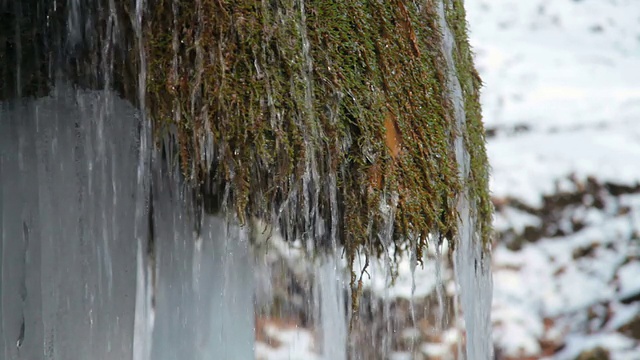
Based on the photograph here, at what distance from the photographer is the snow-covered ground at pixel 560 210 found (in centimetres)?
691

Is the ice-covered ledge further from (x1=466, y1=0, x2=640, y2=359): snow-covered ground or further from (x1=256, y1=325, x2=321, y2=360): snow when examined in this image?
(x1=466, y1=0, x2=640, y2=359): snow-covered ground

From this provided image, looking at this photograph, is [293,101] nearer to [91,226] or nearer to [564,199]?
[91,226]

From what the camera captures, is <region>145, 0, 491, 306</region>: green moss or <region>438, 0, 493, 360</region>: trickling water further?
<region>438, 0, 493, 360</region>: trickling water

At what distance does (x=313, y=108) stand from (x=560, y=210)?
605 cm

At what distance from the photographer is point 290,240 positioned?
2023 millimetres

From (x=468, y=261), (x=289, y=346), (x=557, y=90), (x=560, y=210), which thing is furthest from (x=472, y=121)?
(x=557, y=90)

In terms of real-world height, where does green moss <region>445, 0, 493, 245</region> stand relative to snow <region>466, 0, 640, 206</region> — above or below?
below

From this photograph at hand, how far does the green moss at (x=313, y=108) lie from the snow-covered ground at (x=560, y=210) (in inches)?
171

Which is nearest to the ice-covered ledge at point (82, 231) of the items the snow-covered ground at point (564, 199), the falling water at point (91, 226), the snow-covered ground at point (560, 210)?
the falling water at point (91, 226)

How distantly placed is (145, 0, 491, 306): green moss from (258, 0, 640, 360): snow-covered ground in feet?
14.3

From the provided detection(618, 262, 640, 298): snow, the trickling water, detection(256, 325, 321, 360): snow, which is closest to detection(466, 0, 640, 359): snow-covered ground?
detection(618, 262, 640, 298): snow

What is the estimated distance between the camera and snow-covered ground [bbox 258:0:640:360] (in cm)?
691

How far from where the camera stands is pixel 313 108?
1.80 meters

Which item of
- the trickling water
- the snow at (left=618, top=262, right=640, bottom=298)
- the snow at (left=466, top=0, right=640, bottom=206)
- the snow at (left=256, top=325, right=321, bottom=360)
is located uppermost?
the snow at (left=466, top=0, right=640, bottom=206)
